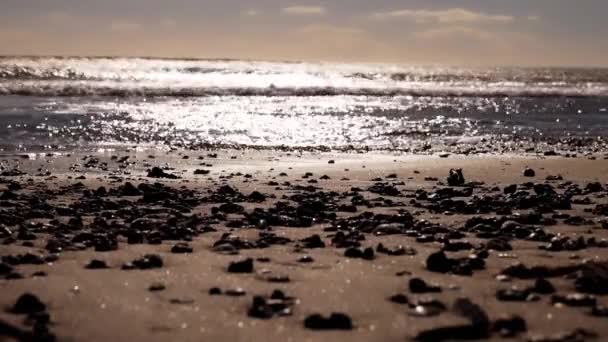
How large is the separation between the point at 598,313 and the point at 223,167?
10.8 m

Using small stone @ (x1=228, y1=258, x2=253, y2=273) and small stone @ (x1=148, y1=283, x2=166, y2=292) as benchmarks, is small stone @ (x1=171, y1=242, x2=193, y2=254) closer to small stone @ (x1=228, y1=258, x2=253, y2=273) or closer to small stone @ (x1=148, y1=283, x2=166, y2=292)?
small stone @ (x1=228, y1=258, x2=253, y2=273)

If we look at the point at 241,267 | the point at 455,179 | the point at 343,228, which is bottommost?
the point at 455,179

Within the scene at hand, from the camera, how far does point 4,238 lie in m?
6.58

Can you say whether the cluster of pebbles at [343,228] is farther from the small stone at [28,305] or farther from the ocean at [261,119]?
the ocean at [261,119]

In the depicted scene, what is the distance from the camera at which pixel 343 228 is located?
24.1 feet

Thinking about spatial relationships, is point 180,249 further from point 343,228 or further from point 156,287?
point 343,228

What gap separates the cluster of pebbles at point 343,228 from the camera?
4.33 metres

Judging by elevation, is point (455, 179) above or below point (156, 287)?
below

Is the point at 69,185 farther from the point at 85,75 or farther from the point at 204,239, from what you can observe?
the point at 85,75

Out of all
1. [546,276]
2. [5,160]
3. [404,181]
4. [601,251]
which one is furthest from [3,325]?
[5,160]

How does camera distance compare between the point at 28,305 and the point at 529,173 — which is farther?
the point at 529,173

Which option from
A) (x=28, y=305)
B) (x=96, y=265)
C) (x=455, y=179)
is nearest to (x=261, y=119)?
(x=455, y=179)

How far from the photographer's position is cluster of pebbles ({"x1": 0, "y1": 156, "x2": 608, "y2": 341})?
4332 mm

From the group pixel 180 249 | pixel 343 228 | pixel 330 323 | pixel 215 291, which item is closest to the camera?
pixel 330 323
